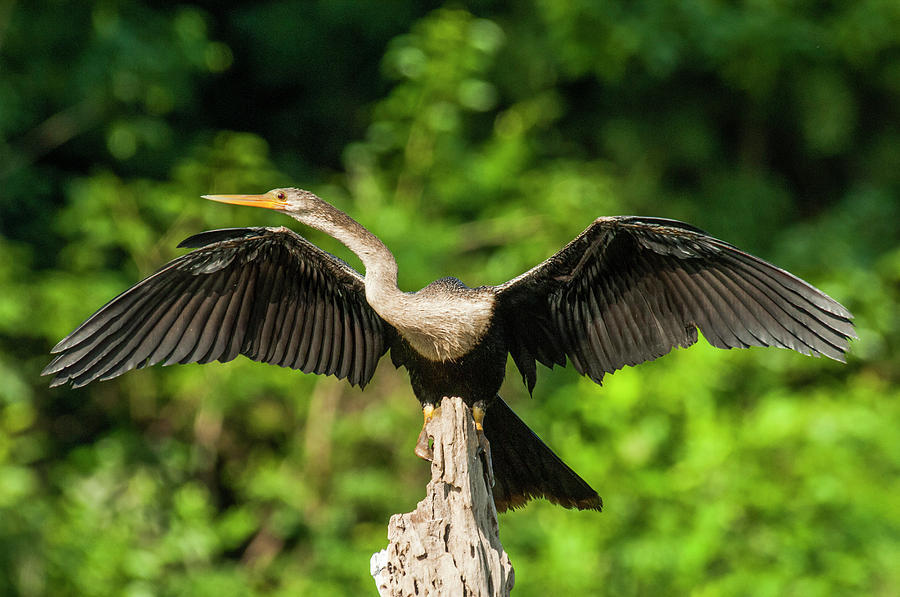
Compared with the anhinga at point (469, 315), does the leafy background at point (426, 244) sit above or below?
above

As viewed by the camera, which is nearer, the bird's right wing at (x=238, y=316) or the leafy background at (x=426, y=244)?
the bird's right wing at (x=238, y=316)

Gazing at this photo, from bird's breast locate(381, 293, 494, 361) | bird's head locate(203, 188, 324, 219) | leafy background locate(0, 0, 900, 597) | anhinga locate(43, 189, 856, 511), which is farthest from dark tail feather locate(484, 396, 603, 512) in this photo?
leafy background locate(0, 0, 900, 597)

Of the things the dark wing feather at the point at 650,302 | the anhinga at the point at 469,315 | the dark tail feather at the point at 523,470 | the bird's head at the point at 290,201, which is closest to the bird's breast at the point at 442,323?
the anhinga at the point at 469,315

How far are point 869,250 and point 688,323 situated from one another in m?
5.73

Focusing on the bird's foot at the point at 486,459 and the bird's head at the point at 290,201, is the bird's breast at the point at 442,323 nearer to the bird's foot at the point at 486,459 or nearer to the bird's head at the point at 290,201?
the bird's foot at the point at 486,459

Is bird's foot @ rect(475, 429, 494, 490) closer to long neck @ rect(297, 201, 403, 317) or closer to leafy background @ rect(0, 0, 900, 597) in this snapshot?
long neck @ rect(297, 201, 403, 317)

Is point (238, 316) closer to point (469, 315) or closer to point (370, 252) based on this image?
point (370, 252)

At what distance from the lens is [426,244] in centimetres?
739

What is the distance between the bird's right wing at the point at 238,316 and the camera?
3803 millimetres

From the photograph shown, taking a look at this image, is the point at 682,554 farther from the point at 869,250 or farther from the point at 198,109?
the point at 198,109

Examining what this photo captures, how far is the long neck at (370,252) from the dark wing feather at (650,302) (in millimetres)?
356

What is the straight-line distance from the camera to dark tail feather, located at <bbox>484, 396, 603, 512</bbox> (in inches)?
156

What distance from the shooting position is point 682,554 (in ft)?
22.6

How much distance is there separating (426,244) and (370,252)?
11.8ft
